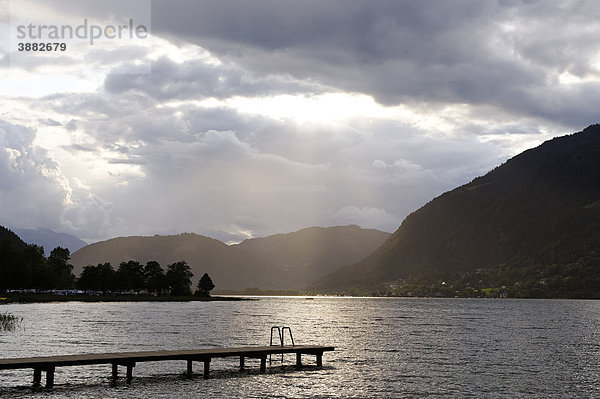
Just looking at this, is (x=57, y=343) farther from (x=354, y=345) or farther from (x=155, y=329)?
(x=354, y=345)

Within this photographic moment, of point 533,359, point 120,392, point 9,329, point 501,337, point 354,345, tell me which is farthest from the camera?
point 501,337

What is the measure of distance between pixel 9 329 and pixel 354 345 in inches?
2225

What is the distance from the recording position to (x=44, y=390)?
156ft

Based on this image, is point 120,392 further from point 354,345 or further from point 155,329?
point 155,329

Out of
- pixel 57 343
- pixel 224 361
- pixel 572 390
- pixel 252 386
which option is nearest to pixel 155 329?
pixel 57 343

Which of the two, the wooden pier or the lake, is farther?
the lake

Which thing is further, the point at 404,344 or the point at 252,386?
the point at 404,344

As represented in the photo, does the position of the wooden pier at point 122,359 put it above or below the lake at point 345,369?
above

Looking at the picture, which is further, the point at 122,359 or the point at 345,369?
the point at 345,369

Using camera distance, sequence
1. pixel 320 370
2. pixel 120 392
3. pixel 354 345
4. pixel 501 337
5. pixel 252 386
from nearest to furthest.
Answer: pixel 120 392 → pixel 252 386 → pixel 320 370 → pixel 354 345 → pixel 501 337

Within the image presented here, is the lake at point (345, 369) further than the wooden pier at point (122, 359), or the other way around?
the lake at point (345, 369)

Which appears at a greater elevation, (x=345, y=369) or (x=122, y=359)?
(x=122, y=359)

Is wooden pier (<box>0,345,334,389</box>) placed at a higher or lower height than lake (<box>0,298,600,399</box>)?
higher

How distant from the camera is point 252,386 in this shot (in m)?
51.2
